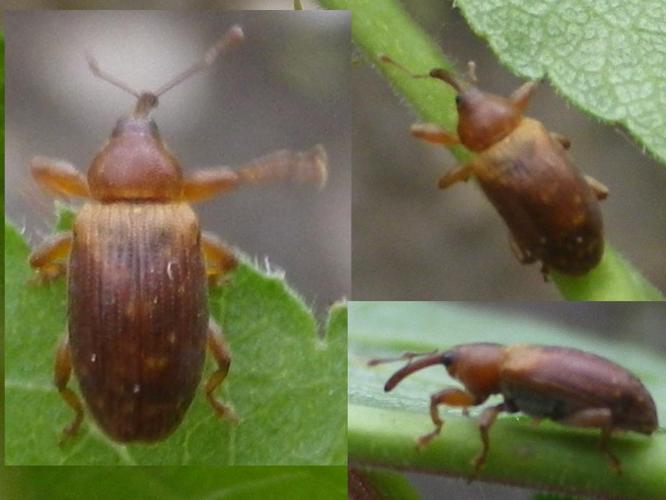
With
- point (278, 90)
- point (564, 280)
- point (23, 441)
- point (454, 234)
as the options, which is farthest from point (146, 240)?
point (454, 234)

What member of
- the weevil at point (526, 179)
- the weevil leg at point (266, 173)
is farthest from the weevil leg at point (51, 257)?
the weevil at point (526, 179)

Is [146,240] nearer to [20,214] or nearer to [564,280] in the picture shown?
[20,214]

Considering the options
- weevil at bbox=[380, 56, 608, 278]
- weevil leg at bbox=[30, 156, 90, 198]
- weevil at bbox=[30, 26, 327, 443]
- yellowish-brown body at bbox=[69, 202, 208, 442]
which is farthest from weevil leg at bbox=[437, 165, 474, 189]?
weevil leg at bbox=[30, 156, 90, 198]

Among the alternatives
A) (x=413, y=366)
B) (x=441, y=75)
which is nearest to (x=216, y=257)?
(x=413, y=366)

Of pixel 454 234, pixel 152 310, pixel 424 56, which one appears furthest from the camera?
pixel 454 234

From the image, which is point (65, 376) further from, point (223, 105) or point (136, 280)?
point (223, 105)

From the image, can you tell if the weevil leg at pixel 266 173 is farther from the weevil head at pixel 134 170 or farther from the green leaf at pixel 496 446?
the green leaf at pixel 496 446

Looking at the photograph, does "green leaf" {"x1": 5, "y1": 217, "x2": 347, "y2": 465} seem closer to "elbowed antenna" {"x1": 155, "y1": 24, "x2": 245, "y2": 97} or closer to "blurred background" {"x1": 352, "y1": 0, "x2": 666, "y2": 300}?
"elbowed antenna" {"x1": 155, "y1": 24, "x2": 245, "y2": 97}
